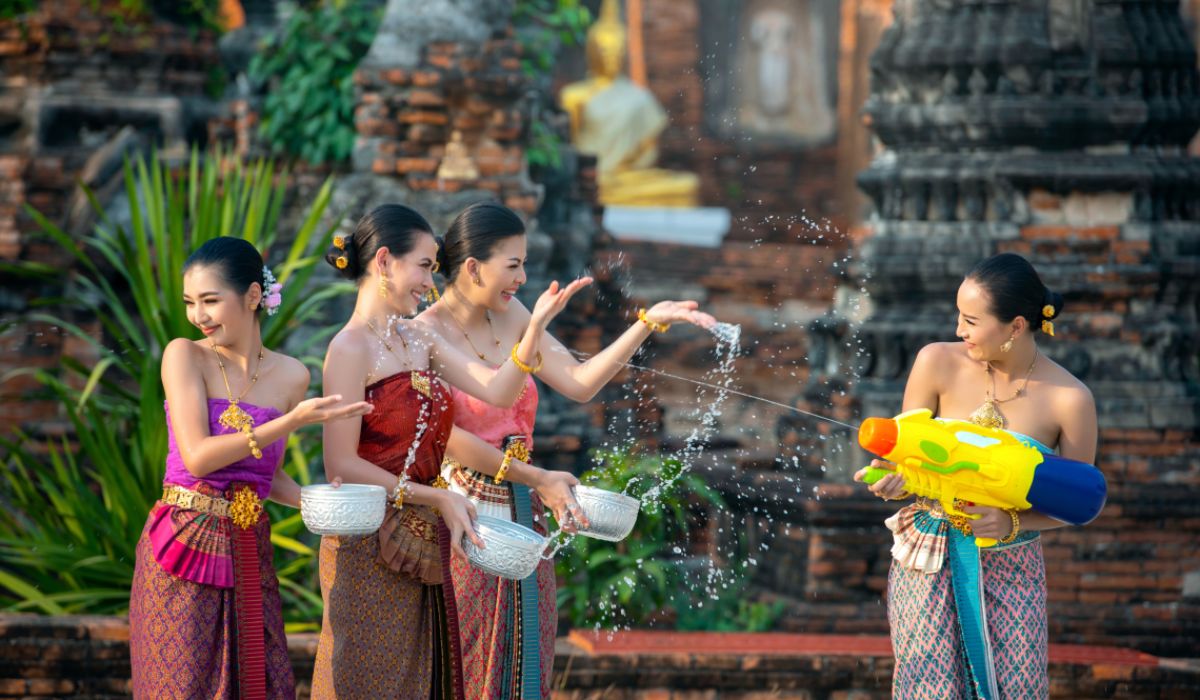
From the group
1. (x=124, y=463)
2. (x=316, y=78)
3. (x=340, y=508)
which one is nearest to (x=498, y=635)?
(x=340, y=508)

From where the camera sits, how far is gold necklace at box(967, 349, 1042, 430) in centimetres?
429

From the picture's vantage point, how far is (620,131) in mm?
17672

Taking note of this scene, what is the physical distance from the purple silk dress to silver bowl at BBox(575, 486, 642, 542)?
0.82m

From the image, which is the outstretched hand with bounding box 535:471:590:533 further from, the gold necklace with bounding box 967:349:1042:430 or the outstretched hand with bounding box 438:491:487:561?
the gold necklace with bounding box 967:349:1042:430

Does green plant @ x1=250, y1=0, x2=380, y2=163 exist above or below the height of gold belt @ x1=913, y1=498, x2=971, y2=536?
above

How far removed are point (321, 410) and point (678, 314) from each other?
0.94 metres

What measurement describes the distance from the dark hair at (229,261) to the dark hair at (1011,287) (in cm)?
182

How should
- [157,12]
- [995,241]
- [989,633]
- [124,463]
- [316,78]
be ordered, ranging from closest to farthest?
[989,633], [124,463], [995,241], [316,78], [157,12]

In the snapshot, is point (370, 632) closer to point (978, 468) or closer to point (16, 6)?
point (978, 468)

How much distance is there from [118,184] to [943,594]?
253 inches

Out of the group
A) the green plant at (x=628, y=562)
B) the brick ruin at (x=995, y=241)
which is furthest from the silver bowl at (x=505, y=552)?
the brick ruin at (x=995, y=241)

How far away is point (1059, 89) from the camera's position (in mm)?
7258

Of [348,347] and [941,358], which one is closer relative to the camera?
[348,347]

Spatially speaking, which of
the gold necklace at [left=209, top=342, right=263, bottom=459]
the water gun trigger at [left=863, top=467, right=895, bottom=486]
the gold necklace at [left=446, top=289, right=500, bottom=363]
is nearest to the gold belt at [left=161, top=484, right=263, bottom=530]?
the gold necklace at [left=209, top=342, right=263, bottom=459]
